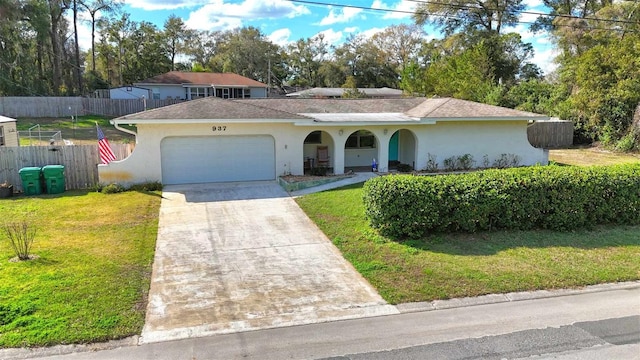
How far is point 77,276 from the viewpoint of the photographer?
300 inches

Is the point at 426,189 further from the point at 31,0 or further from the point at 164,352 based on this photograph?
the point at 31,0

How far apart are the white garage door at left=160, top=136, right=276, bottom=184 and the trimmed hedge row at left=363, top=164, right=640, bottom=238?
7.36m

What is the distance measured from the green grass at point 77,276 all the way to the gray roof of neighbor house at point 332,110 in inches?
173

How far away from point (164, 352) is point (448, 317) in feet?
12.9

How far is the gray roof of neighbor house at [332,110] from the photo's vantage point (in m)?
15.8

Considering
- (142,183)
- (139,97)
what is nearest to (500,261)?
(142,183)

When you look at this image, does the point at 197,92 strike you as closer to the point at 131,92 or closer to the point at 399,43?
the point at 131,92

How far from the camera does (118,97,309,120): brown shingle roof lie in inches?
600

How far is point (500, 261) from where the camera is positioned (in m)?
8.52

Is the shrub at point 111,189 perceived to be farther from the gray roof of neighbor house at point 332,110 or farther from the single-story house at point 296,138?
the gray roof of neighbor house at point 332,110

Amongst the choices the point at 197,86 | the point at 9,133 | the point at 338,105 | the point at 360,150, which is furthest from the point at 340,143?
the point at 197,86

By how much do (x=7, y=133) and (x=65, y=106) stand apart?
21.4 meters

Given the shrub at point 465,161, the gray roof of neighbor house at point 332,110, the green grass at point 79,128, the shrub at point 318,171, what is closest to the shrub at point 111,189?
the gray roof of neighbor house at point 332,110

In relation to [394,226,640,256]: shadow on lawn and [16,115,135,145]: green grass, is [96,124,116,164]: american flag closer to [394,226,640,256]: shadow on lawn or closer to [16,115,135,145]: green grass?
[16,115,135,145]: green grass
